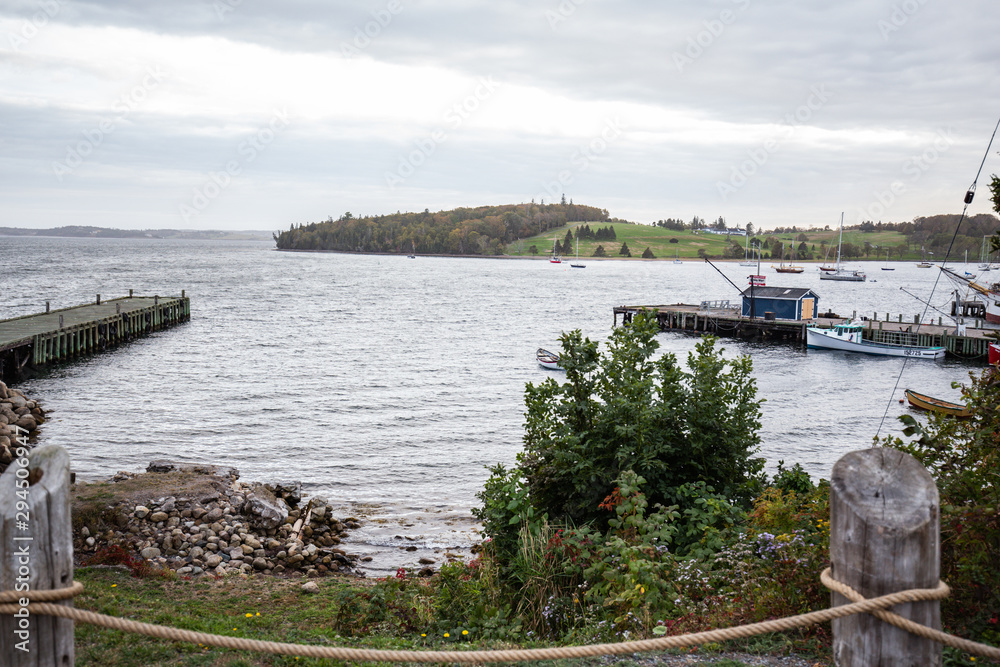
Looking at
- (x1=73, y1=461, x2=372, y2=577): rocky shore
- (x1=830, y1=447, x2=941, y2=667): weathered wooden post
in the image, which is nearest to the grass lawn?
(x1=73, y1=461, x2=372, y2=577): rocky shore

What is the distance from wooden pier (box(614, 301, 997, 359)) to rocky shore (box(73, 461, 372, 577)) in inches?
1276

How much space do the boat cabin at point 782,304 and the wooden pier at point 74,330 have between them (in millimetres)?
50017

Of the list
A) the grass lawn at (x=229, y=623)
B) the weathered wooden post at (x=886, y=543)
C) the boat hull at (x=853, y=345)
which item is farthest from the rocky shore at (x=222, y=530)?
the boat hull at (x=853, y=345)

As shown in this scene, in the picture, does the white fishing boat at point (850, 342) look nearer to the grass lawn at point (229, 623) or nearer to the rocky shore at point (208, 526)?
the rocky shore at point (208, 526)

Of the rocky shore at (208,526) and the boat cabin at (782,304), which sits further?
the boat cabin at (782,304)

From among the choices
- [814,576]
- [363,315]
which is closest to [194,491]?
[814,576]

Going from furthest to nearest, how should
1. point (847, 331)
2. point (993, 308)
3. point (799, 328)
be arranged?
point (993, 308) → point (799, 328) → point (847, 331)

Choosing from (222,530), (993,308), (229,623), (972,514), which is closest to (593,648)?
(972,514)

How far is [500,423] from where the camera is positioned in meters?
29.6

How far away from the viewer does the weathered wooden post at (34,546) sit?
7.74 feet

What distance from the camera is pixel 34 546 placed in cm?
241

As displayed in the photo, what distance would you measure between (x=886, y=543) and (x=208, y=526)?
50.1 feet

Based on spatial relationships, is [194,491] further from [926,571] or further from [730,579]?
[926,571]

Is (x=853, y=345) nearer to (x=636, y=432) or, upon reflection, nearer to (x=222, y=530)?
(x=222, y=530)
